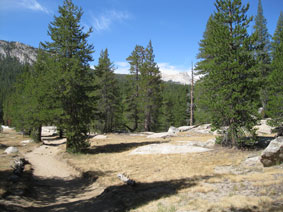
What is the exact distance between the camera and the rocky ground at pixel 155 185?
6.94 meters

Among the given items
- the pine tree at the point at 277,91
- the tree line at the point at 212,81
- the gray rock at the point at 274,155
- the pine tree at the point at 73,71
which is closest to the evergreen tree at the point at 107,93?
the tree line at the point at 212,81

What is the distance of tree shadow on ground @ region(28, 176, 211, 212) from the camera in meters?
8.03

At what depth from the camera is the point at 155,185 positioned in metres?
9.81

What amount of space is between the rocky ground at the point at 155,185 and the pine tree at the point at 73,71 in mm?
3134

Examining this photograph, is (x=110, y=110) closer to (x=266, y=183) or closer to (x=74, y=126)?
(x=74, y=126)

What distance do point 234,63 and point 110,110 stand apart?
24822 mm

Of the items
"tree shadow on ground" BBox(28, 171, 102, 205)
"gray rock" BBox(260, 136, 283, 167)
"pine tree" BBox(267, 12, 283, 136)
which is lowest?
"tree shadow on ground" BBox(28, 171, 102, 205)

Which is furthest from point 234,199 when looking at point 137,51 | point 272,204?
point 137,51

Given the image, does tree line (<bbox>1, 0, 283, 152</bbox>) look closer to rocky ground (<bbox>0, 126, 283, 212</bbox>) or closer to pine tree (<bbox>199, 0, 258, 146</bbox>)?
Result: pine tree (<bbox>199, 0, 258, 146</bbox>)

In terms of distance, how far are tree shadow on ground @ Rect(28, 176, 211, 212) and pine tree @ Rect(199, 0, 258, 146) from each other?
636 cm

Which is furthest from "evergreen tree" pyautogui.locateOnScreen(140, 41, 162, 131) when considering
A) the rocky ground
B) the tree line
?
the rocky ground

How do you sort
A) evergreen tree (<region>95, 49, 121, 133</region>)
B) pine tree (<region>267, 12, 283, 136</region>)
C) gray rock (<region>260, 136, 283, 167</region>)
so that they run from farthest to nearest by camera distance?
evergreen tree (<region>95, 49, 121, 133</region>) → pine tree (<region>267, 12, 283, 136</region>) → gray rock (<region>260, 136, 283, 167</region>)

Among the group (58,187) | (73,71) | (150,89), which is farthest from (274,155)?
(150,89)

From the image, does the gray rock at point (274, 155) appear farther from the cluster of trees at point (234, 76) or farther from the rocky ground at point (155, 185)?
the cluster of trees at point (234, 76)
